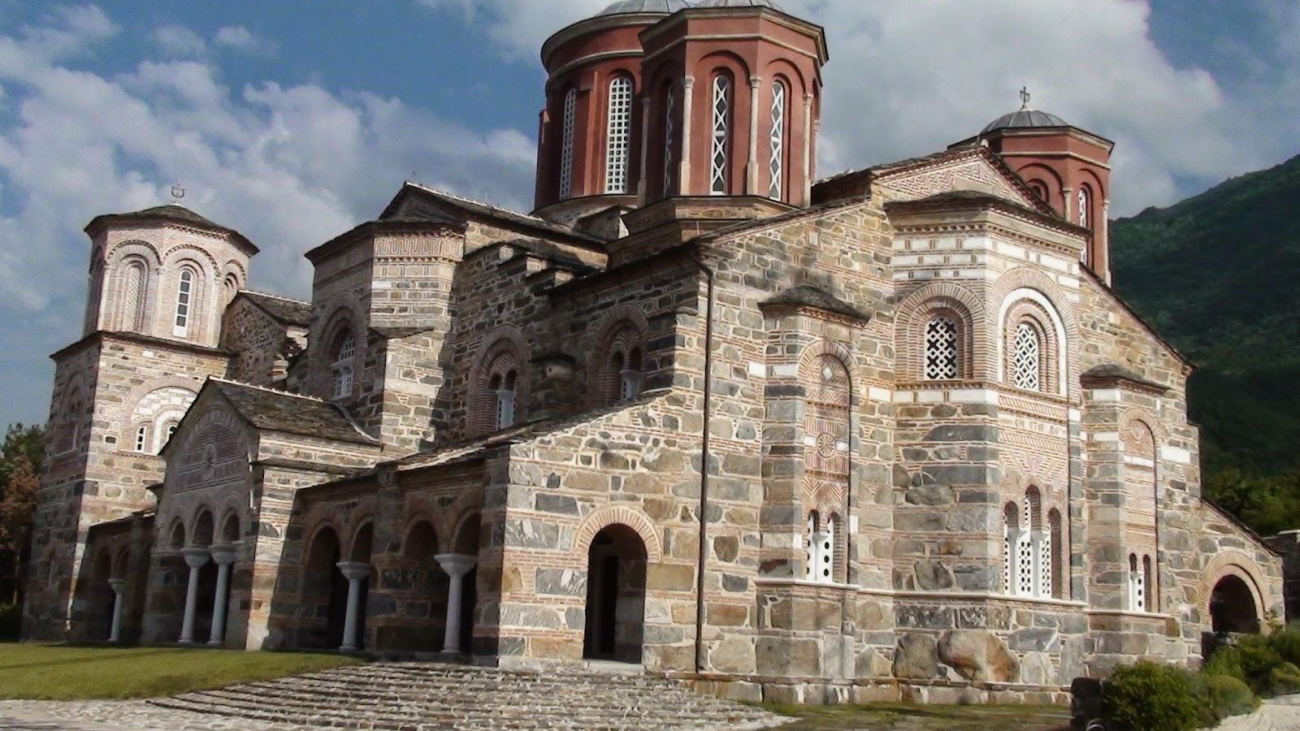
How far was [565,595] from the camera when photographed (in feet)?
55.6

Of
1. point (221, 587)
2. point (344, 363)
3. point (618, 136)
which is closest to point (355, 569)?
point (221, 587)

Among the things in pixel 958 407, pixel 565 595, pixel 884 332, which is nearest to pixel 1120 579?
pixel 958 407

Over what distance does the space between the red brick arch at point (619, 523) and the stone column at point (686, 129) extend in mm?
6690

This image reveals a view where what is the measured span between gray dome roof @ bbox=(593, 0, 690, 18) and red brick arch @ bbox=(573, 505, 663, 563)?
14.4 m

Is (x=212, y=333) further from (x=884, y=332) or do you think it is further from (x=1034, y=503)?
(x=1034, y=503)

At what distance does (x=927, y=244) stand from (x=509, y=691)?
965cm

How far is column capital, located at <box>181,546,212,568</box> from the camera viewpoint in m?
23.8

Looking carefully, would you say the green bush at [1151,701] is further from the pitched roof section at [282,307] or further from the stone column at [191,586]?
the pitched roof section at [282,307]

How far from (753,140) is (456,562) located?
8849mm

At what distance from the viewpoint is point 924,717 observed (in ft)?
55.2

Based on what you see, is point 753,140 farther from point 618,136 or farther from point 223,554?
point 223,554

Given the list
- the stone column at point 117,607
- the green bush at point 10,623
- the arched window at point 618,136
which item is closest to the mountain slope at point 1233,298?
the arched window at point 618,136

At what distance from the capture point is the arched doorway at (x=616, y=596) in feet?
58.2

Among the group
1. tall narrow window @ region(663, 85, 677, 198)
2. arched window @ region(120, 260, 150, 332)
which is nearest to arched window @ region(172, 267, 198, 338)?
arched window @ region(120, 260, 150, 332)
